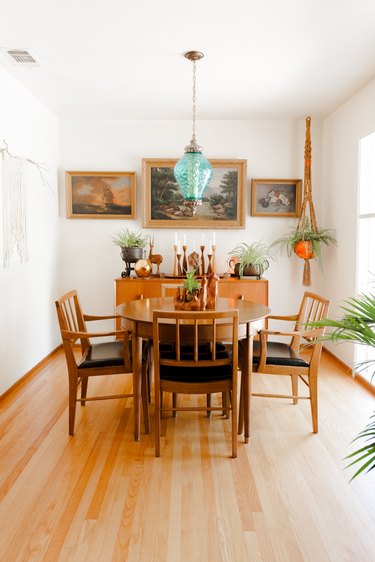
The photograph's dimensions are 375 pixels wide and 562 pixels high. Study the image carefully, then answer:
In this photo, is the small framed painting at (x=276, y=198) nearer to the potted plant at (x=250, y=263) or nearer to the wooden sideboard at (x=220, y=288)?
the potted plant at (x=250, y=263)

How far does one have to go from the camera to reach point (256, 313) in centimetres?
291

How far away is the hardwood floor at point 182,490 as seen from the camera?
1828mm

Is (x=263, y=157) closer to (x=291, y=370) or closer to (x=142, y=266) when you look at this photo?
(x=142, y=266)

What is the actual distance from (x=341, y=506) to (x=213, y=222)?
10.8 feet

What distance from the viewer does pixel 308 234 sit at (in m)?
4.68

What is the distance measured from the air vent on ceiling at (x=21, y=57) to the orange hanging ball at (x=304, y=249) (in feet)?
9.52

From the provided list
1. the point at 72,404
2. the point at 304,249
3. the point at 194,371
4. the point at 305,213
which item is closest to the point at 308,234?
the point at 304,249

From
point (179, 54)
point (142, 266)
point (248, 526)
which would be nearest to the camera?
point (248, 526)

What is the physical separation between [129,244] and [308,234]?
6.10 feet

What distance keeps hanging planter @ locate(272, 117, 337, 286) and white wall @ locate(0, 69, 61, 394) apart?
2.55 m

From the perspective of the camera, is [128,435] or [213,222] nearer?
[128,435]

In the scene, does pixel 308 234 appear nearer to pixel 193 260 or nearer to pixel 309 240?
pixel 309 240

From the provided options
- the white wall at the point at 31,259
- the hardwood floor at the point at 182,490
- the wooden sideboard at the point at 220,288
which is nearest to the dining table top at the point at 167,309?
the hardwood floor at the point at 182,490

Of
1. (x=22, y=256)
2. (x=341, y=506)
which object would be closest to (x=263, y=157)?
(x=22, y=256)
